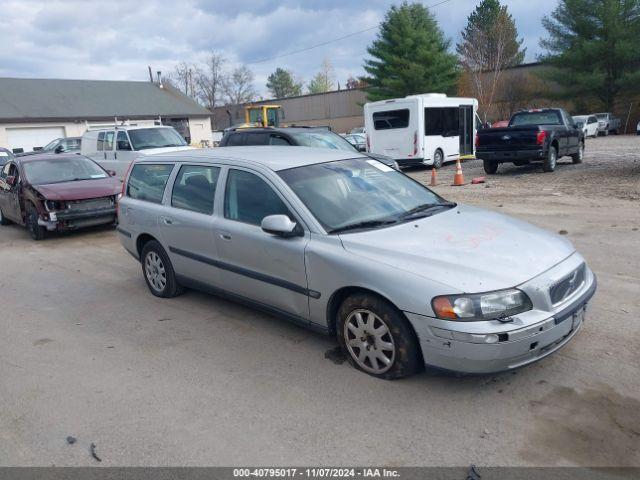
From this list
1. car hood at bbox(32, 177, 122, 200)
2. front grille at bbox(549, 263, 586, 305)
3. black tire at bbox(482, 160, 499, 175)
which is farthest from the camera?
black tire at bbox(482, 160, 499, 175)

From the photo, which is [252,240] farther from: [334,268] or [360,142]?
[360,142]

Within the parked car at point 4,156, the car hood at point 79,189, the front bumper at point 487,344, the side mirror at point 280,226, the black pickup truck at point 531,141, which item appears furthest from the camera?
the parked car at point 4,156

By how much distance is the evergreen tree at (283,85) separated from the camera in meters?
102

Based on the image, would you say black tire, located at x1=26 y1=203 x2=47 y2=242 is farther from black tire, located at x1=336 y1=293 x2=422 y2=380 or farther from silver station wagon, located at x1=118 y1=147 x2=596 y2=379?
black tire, located at x1=336 y1=293 x2=422 y2=380

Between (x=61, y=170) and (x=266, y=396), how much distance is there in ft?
29.3

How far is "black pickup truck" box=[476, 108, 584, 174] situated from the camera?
14.8 meters

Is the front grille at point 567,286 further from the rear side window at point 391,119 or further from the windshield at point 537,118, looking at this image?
the rear side window at point 391,119

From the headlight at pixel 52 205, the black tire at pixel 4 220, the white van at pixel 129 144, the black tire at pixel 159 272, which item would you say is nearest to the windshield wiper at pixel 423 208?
the black tire at pixel 159 272

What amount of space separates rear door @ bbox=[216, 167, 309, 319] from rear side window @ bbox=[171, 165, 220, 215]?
0.24 meters

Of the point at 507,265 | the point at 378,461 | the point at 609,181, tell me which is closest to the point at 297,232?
the point at 507,265

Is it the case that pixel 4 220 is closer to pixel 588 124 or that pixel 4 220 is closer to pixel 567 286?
pixel 567 286

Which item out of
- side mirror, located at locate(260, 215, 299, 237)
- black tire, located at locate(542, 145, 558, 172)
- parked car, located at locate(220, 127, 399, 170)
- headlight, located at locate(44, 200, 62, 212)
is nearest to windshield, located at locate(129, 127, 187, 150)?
parked car, located at locate(220, 127, 399, 170)

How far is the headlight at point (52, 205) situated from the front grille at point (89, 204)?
0.54 feet

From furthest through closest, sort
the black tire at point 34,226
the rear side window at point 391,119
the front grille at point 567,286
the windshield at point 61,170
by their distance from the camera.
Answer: the rear side window at point 391,119
the windshield at point 61,170
the black tire at point 34,226
the front grille at point 567,286
